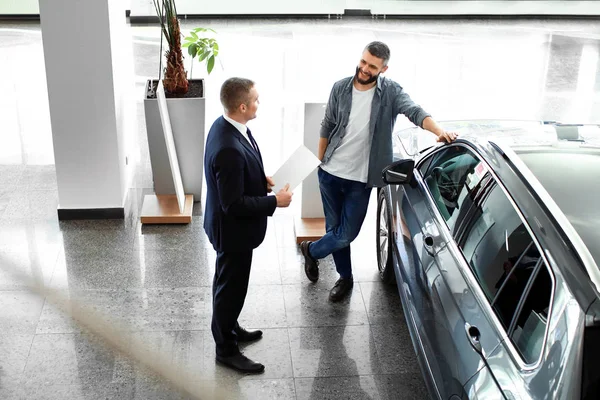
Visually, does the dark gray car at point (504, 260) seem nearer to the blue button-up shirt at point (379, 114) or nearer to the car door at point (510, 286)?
the car door at point (510, 286)

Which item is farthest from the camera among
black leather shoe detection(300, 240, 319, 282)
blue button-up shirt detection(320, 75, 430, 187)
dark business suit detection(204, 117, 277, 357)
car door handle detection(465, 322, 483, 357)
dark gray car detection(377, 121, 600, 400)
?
black leather shoe detection(300, 240, 319, 282)

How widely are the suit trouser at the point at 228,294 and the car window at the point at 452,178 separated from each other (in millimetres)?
1113

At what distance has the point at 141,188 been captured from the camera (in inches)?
270

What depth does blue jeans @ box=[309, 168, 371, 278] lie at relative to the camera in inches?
195

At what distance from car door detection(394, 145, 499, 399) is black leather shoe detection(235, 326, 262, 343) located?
1023 millimetres

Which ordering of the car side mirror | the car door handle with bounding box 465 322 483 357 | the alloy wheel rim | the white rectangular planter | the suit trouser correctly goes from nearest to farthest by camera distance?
the car door handle with bounding box 465 322 483 357 < the suit trouser < the car side mirror < the alloy wheel rim < the white rectangular planter

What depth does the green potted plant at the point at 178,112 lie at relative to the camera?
20.6ft

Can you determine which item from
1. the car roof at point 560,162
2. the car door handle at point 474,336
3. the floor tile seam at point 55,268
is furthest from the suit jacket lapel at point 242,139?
the floor tile seam at point 55,268

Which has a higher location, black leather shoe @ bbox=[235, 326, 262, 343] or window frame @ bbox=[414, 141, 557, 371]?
window frame @ bbox=[414, 141, 557, 371]

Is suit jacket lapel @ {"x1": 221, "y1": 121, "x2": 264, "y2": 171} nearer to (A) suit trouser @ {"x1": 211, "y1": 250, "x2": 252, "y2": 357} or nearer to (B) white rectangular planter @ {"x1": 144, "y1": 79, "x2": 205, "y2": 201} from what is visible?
(A) suit trouser @ {"x1": 211, "y1": 250, "x2": 252, "y2": 357}

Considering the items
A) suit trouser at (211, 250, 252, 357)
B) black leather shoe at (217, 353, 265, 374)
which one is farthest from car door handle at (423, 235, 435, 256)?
black leather shoe at (217, 353, 265, 374)

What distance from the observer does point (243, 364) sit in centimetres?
458

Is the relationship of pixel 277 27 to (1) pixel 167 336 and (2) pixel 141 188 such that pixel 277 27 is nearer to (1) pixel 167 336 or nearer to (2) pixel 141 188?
(2) pixel 141 188

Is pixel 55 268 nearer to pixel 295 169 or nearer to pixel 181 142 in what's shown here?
pixel 181 142
